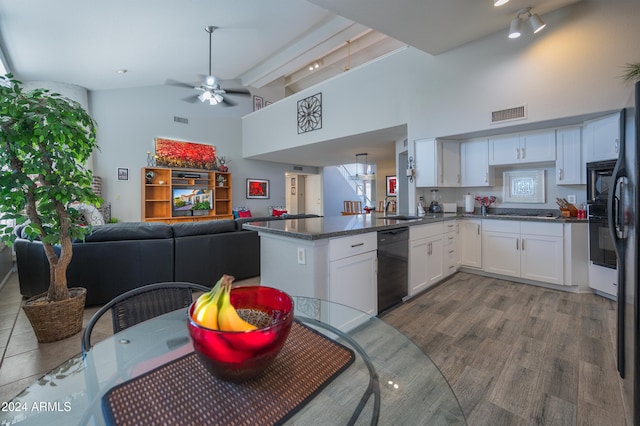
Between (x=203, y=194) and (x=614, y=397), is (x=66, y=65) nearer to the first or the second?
(x=203, y=194)

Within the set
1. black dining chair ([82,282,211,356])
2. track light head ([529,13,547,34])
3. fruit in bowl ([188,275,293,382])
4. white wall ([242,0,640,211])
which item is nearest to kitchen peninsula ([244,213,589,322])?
black dining chair ([82,282,211,356])

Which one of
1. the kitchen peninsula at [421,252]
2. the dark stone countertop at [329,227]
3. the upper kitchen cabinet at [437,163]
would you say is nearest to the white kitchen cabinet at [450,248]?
the kitchen peninsula at [421,252]

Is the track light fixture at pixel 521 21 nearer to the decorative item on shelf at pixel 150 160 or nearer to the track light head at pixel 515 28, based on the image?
the track light head at pixel 515 28

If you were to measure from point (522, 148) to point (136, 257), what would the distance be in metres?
4.88

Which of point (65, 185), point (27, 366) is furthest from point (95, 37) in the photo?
point (27, 366)

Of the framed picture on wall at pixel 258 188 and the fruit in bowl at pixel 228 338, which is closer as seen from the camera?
the fruit in bowl at pixel 228 338

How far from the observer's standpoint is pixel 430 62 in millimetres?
3984

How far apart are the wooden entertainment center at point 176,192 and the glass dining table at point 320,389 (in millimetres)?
6034

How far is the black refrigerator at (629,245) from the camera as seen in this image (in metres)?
1.21

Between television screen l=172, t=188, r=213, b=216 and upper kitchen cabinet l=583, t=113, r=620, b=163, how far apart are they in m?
7.02

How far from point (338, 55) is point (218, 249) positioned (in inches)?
245

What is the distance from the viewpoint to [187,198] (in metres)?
6.71

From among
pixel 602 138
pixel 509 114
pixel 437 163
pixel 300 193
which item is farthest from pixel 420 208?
pixel 300 193

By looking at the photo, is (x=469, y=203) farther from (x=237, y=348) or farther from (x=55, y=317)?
(x=55, y=317)
